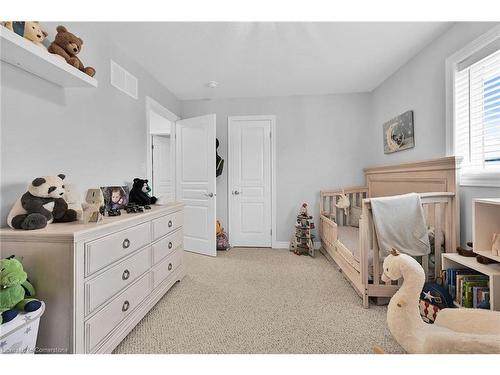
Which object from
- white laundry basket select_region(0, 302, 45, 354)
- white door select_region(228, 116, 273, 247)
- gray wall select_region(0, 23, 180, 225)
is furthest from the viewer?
white door select_region(228, 116, 273, 247)

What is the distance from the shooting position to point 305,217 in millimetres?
3365

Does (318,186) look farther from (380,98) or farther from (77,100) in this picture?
(77,100)

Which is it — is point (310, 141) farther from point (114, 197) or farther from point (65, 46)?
point (65, 46)

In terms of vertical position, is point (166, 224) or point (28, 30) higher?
point (28, 30)

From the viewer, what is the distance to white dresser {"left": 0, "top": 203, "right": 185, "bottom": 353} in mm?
1110

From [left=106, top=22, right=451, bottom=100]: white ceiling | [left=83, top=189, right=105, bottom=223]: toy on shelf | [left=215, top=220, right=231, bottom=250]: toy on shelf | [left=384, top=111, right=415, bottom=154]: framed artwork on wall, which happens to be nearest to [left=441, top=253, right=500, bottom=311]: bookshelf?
[left=384, top=111, right=415, bottom=154]: framed artwork on wall

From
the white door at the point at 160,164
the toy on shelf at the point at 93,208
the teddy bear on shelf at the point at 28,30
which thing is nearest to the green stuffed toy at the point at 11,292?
the toy on shelf at the point at 93,208

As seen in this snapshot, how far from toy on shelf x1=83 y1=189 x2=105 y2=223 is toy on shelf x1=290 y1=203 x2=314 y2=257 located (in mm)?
2555

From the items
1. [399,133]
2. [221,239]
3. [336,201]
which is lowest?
[221,239]

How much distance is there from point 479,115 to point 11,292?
9.91 feet

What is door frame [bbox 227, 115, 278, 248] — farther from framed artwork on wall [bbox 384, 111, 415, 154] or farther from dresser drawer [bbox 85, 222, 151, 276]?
dresser drawer [bbox 85, 222, 151, 276]

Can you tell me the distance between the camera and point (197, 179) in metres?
3.41

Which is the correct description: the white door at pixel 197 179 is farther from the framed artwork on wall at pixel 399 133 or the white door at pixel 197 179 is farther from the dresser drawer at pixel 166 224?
the framed artwork on wall at pixel 399 133

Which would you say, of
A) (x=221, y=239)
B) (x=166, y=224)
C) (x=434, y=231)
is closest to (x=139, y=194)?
(x=166, y=224)
